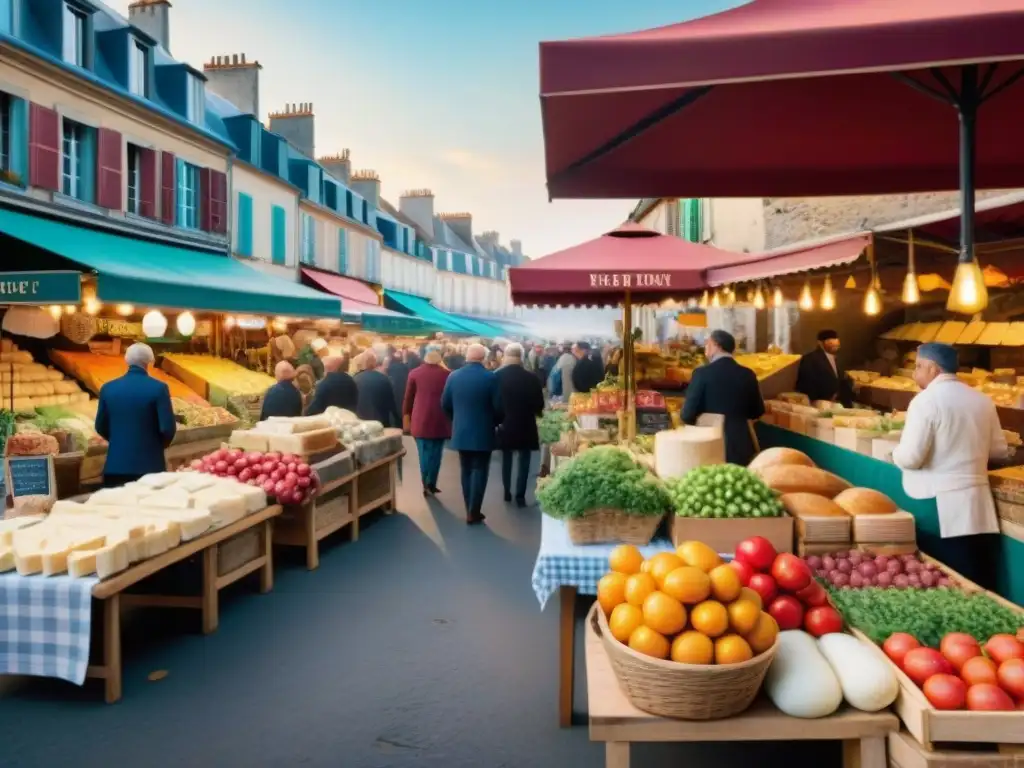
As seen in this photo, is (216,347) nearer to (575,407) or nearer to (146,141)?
(146,141)

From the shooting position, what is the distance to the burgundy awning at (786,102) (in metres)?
2.01

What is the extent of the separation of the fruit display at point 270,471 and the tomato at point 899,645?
4.73 metres

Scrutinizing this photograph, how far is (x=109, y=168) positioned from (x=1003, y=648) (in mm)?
13854

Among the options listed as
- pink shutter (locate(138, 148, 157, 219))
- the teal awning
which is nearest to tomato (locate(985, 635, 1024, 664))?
the teal awning

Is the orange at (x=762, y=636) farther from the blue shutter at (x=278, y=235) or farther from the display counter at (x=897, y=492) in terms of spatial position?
the blue shutter at (x=278, y=235)

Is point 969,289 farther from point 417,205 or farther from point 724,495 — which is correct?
point 417,205

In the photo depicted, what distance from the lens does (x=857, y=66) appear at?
2.02 meters

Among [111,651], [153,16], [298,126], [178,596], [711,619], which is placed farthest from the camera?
[298,126]

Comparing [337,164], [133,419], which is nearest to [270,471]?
[133,419]

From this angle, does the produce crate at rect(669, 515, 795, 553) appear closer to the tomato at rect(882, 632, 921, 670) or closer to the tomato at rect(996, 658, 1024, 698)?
the tomato at rect(882, 632, 921, 670)

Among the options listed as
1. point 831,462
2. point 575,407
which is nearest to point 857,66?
point 831,462

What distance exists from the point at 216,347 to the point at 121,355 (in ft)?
11.5

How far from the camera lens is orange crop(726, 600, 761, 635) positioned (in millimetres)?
2736

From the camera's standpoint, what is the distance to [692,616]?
108 inches
